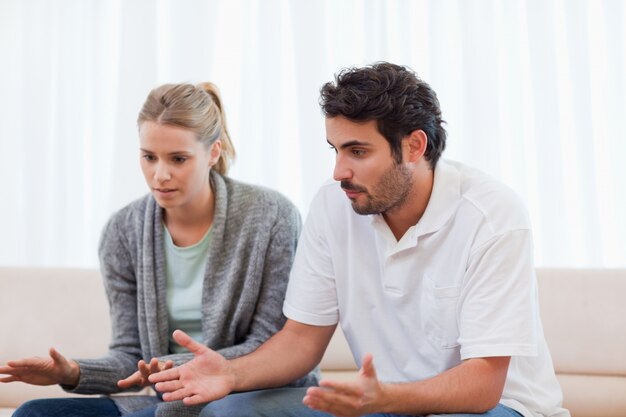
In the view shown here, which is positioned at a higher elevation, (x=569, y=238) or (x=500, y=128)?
(x=500, y=128)

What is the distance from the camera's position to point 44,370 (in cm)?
171

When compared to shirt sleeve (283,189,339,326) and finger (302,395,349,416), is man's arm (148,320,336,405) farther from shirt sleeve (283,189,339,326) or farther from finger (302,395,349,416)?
finger (302,395,349,416)

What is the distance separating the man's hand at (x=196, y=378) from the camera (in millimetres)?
1560

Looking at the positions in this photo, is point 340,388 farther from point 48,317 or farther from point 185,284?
point 48,317

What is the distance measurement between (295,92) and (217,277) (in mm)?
1119

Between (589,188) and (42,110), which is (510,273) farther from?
(42,110)

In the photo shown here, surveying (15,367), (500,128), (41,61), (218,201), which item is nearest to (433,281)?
(218,201)

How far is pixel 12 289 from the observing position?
2365 mm

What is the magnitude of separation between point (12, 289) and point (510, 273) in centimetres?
151

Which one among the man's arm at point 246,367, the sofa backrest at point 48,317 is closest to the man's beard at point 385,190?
the man's arm at point 246,367

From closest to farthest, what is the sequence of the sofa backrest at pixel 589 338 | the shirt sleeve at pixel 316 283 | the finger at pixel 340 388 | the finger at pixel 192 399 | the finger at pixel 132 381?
the finger at pixel 340 388 → the finger at pixel 192 399 → the finger at pixel 132 381 → the shirt sleeve at pixel 316 283 → the sofa backrest at pixel 589 338

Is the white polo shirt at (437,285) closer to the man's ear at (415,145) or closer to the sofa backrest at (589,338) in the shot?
the man's ear at (415,145)

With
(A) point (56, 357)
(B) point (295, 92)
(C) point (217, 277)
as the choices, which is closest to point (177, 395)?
(A) point (56, 357)

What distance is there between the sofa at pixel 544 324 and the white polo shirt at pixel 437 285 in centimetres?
48
